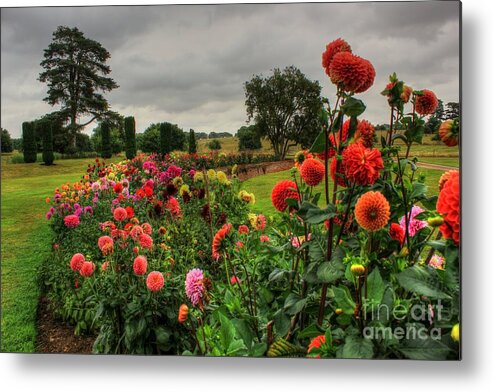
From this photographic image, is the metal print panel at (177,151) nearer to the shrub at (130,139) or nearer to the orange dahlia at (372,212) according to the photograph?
the shrub at (130,139)

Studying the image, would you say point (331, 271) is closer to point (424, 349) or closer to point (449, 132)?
point (424, 349)

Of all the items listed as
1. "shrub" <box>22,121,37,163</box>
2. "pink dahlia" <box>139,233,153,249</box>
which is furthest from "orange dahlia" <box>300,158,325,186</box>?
"shrub" <box>22,121,37,163</box>

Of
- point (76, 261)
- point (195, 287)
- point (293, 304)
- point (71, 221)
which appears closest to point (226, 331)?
point (195, 287)

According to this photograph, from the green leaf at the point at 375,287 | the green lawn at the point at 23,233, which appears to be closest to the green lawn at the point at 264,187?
the green lawn at the point at 23,233

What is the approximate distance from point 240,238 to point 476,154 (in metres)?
1.01

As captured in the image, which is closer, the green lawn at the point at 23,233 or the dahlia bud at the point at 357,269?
the dahlia bud at the point at 357,269

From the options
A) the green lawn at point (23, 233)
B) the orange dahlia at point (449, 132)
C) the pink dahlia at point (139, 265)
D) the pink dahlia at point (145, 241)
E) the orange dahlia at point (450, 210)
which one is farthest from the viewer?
the green lawn at point (23, 233)

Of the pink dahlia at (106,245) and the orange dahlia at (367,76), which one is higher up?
the orange dahlia at (367,76)

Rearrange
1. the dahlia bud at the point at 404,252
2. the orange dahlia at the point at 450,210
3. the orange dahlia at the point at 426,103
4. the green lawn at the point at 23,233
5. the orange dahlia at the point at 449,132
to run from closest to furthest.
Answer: the orange dahlia at the point at 450,210, the dahlia bud at the point at 404,252, the orange dahlia at the point at 426,103, the orange dahlia at the point at 449,132, the green lawn at the point at 23,233

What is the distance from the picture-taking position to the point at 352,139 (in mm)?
1379

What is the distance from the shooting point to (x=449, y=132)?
1.68 meters

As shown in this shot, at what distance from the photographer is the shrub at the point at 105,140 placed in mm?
2105

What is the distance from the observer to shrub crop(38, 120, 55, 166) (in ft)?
6.84

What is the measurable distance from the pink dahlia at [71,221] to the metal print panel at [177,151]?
1cm
